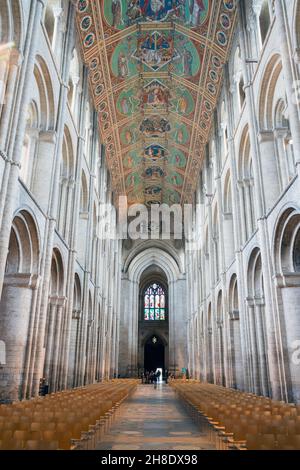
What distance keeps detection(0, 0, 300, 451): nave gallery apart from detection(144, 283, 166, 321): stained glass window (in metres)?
11.8

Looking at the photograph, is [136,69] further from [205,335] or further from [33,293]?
[205,335]

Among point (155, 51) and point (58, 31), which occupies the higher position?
point (155, 51)

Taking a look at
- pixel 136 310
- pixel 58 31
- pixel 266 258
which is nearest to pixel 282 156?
pixel 266 258

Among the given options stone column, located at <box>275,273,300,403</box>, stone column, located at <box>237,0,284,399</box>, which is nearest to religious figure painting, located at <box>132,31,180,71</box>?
stone column, located at <box>237,0,284,399</box>

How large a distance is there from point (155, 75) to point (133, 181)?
37.7 ft

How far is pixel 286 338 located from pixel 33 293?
7.59 m

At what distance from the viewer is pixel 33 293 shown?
11094 mm

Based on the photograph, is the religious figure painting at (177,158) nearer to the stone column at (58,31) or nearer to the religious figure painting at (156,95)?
the religious figure painting at (156,95)

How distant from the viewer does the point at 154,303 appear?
145ft

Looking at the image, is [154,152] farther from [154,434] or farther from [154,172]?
[154,434]

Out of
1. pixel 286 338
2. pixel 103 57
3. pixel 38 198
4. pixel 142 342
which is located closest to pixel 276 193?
pixel 286 338

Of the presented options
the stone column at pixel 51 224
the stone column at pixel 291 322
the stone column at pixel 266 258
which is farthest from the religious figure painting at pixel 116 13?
the stone column at pixel 291 322

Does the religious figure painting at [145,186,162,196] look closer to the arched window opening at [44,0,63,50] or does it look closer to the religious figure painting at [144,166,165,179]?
the religious figure painting at [144,166,165,179]

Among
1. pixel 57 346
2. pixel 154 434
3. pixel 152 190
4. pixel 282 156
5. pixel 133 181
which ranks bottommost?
pixel 154 434
